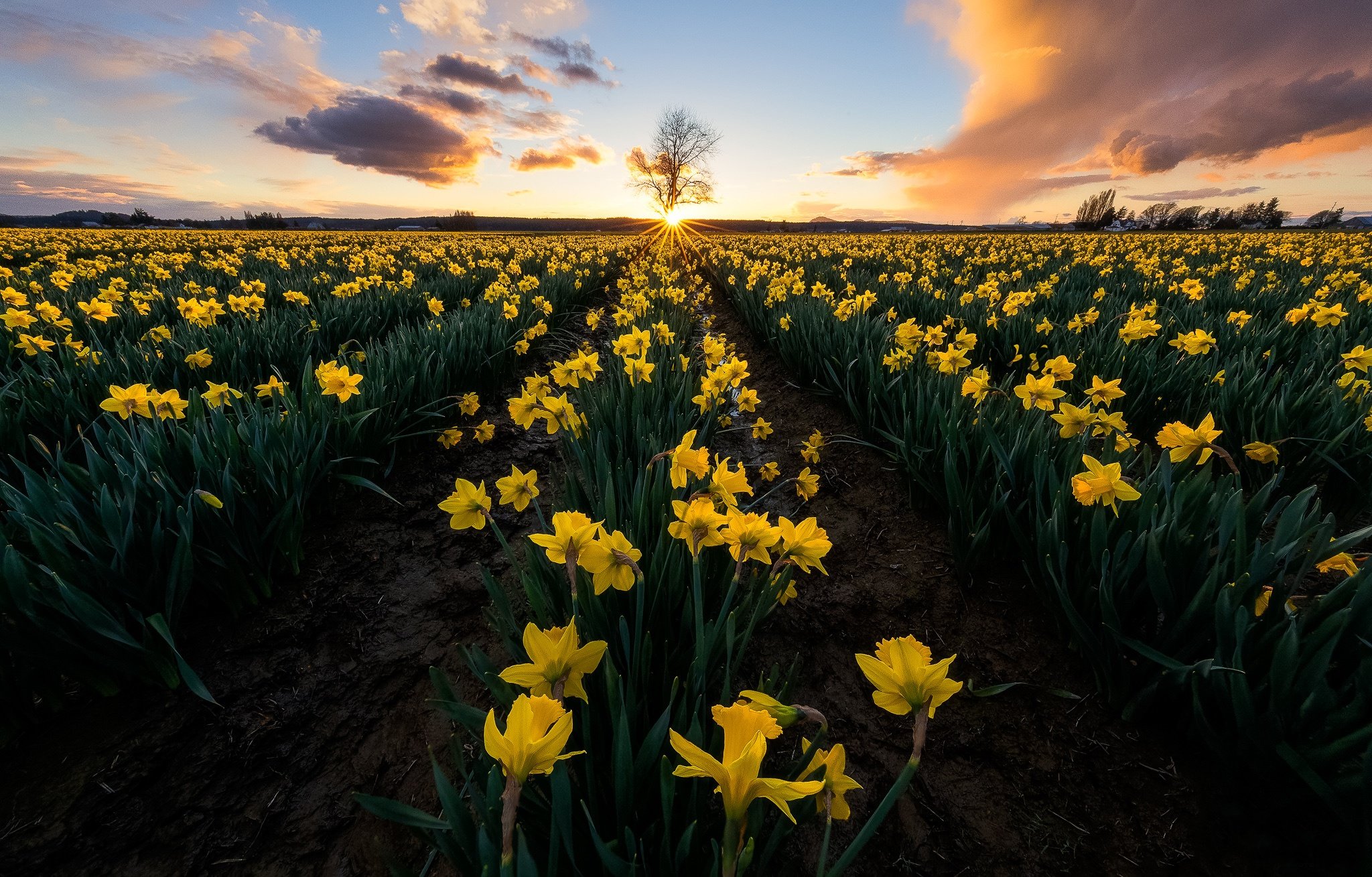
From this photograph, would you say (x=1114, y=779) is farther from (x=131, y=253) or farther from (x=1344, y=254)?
(x=131, y=253)

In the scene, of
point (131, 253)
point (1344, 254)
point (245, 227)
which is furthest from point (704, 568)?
A: point (245, 227)

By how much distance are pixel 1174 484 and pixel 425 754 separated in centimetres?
267

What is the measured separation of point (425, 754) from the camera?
1.55 metres

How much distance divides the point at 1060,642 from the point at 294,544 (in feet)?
9.41

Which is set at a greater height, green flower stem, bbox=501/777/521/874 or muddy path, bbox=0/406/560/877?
green flower stem, bbox=501/777/521/874

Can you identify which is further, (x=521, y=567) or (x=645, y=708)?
(x=521, y=567)

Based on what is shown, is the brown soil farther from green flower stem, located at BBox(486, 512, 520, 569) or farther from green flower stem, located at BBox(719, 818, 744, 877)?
green flower stem, located at BBox(719, 818, 744, 877)

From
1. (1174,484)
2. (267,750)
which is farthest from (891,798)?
(1174,484)

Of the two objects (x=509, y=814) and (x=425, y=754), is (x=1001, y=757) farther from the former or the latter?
(x=425, y=754)

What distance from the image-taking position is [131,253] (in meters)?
14.0

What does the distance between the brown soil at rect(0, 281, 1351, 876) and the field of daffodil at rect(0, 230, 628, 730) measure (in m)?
0.21

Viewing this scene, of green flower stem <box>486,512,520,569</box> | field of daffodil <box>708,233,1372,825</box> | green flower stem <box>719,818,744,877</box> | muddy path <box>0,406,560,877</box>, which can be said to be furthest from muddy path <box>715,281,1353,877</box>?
muddy path <box>0,406,560,877</box>

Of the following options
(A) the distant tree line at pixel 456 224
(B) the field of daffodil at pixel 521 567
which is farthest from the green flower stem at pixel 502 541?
(A) the distant tree line at pixel 456 224

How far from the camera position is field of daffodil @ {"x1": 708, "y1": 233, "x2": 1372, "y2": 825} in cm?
119
